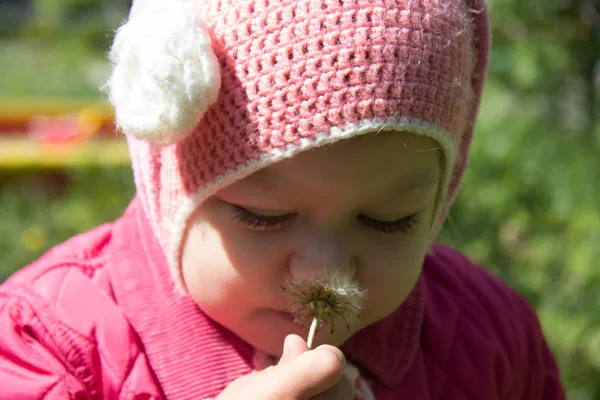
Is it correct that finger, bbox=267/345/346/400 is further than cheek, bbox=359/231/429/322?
No

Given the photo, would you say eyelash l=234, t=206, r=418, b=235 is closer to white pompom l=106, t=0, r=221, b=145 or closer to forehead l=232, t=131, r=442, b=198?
forehead l=232, t=131, r=442, b=198

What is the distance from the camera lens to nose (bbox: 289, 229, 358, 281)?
135 centimetres

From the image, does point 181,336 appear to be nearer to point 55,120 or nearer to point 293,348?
point 293,348

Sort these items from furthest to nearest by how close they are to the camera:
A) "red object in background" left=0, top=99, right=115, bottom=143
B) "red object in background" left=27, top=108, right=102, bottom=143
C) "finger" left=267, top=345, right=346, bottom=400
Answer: "red object in background" left=0, top=99, right=115, bottom=143, "red object in background" left=27, top=108, right=102, bottom=143, "finger" left=267, top=345, right=346, bottom=400

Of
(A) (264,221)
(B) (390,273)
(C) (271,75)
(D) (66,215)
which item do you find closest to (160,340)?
(A) (264,221)

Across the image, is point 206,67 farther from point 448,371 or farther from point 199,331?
point 448,371

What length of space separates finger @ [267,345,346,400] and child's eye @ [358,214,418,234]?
0.91ft

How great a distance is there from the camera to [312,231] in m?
1.36

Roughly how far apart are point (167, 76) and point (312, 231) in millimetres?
354

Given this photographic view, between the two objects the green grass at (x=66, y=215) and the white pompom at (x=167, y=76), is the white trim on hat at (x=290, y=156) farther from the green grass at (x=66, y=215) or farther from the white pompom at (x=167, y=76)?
the green grass at (x=66, y=215)

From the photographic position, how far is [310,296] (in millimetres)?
1317

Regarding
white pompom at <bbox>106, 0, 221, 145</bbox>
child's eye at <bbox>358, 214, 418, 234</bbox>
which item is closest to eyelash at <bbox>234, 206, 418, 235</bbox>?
child's eye at <bbox>358, 214, 418, 234</bbox>

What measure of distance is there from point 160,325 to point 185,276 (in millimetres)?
132

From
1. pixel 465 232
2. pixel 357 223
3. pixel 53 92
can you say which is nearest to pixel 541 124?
pixel 465 232
